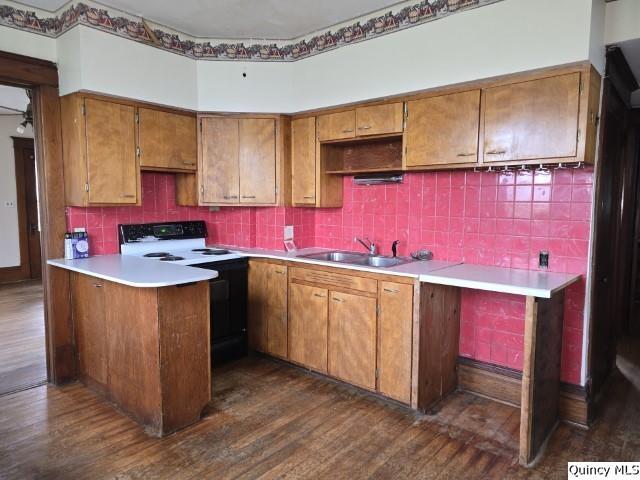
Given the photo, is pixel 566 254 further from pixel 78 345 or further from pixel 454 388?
pixel 78 345

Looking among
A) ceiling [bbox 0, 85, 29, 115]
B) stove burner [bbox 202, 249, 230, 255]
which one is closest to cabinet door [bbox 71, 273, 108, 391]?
stove burner [bbox 202, 249, 230, 255]

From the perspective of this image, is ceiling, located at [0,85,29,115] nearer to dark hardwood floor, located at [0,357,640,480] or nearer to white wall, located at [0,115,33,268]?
white wall, located at [0,115,33,268]

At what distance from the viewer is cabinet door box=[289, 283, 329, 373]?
3221 mm

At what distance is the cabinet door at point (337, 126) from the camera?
3.39 m

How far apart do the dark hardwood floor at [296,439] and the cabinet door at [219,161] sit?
1646mm

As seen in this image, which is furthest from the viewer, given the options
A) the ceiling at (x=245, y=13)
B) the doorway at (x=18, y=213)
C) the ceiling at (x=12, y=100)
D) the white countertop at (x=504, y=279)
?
the doorway at (x=18, y=213)

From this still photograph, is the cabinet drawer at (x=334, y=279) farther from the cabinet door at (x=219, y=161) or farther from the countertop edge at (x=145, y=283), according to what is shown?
the cabinet door at (x=219, y=161)

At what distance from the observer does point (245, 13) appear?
125 inches

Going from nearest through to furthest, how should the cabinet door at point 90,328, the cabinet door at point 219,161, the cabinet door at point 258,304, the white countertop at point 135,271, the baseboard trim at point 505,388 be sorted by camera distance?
the white countertop at point 135,271 < the baseboard trim at point 505,388 < the cabinet door at point 90,328 < the cabinet door at point 258,304 < the cabinet door at point 219,161

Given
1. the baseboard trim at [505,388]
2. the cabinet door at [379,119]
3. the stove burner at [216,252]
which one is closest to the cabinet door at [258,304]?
the stove burner at [216,252]

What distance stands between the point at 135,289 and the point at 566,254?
264 cm

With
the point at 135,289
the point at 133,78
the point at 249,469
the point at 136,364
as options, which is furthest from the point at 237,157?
the point at 249,469

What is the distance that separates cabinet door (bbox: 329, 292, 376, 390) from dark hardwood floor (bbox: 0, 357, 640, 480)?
0.14 meters
